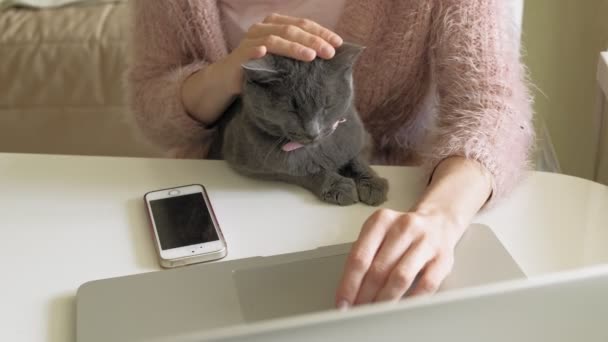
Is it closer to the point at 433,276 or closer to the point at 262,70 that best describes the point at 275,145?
the point at 262,70

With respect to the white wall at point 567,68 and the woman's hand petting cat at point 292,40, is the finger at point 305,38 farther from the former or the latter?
the white wall at point 567,68

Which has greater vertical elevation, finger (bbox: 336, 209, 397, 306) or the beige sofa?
finger (bbox: 336, 209, 397, 306)

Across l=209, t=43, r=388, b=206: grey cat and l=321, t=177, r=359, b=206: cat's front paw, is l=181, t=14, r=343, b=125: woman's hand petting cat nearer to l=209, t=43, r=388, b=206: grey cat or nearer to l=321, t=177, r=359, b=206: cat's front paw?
l=209, t=43, r=388, b=206: grey cat

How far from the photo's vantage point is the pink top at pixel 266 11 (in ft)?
Answer: 2.75

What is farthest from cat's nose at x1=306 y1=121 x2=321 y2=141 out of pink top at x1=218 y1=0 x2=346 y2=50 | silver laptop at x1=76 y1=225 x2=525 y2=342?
pink top at x1=218 y1=0 x2=346 y2=50

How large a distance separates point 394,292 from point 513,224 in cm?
21

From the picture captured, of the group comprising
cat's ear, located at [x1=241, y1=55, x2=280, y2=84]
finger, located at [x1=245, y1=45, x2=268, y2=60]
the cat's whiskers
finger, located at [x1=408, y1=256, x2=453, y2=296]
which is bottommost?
finger, located at [x1=408, y1=256, x2=453, y2=296]

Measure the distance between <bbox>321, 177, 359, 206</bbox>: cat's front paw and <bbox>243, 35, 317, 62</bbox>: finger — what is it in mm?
143

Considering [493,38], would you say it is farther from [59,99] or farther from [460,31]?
[59,99]

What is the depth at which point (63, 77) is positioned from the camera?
1.45m

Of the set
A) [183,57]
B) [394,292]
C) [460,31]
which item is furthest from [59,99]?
[394,292]

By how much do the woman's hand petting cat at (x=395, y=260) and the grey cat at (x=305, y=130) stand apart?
→ 5.1 inches

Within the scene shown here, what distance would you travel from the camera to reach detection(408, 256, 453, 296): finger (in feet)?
1.70

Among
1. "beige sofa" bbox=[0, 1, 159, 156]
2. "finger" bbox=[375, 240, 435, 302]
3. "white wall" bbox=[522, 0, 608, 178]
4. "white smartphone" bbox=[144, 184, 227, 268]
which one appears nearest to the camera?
"finger" bbox=[375, 240, 435, 302]
